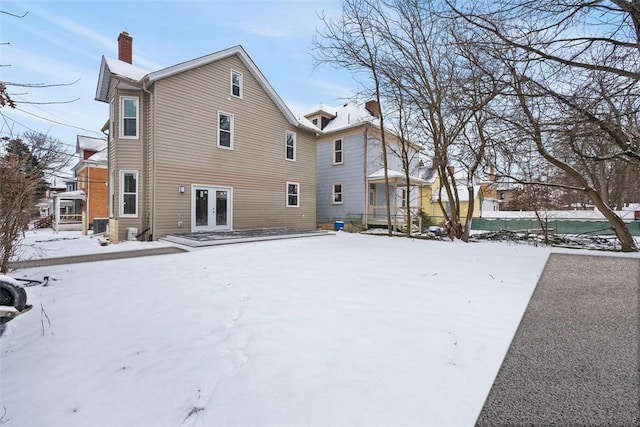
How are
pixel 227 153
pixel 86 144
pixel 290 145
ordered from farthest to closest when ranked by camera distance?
pixel 86 144 < pixel 290 145 < pixel 227 153

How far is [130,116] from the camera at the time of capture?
10742mm

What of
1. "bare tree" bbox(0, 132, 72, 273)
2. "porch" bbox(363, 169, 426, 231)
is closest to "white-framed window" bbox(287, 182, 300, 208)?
"porch" bbox(363, 169, 426, 231)

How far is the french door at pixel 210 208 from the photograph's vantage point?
11.3m

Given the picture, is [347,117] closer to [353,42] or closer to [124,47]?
[353,42]

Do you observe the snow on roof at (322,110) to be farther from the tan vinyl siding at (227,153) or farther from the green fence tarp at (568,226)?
the green fence tarp at (568,226)

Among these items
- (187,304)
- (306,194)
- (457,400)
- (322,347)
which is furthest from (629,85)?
(306,194)

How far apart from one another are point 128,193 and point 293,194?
275 inches

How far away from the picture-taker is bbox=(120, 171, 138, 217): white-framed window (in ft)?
34.5

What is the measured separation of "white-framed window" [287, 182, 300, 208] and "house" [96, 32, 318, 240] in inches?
8.0

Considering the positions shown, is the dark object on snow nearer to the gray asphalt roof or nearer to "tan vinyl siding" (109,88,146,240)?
the gray asphalt roof

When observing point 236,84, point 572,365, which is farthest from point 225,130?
point 572,365

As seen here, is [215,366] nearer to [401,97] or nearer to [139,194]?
[139,194]

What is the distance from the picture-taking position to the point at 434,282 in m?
4.85

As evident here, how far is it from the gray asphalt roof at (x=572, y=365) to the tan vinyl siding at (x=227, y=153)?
1063cm
